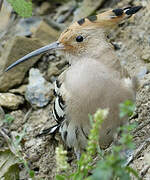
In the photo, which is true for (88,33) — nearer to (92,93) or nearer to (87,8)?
(92,93)

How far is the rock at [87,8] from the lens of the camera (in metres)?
3.46

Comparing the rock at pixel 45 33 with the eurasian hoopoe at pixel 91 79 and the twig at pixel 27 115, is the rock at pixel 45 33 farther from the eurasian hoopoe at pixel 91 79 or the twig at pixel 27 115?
the eurasian hoopoe at pixel 91 79

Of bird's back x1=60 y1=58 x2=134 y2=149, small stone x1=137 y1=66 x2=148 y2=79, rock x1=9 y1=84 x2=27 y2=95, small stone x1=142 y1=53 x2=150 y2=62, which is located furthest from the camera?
rock x1=9 y1=84 x2=27 y2=95

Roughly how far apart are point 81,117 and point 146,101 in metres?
0.62

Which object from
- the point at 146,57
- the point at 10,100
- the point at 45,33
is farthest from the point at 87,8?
the point at 10,100

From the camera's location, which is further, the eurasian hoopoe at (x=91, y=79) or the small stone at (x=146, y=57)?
the small stone at (x=146, y=57)

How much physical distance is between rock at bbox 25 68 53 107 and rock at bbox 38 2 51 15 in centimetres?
91

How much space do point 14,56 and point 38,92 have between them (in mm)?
359

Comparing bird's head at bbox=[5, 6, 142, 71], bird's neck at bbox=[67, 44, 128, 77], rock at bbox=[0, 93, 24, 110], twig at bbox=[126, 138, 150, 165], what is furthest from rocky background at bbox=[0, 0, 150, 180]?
bird's head at bbox=[5, 6, 142, 71]

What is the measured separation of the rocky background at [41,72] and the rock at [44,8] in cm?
4

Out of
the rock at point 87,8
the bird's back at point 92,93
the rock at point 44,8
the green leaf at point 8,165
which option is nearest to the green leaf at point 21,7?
the bird's back at point 92,93

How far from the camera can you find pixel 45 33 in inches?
135

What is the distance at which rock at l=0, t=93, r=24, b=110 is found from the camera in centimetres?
299

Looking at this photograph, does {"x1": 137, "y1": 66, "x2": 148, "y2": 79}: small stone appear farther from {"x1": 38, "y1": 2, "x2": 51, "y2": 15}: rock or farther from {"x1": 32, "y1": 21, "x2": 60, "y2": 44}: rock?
{"x1": 38, "y1": 2, "x2": 51, "y2": 15}: rock
